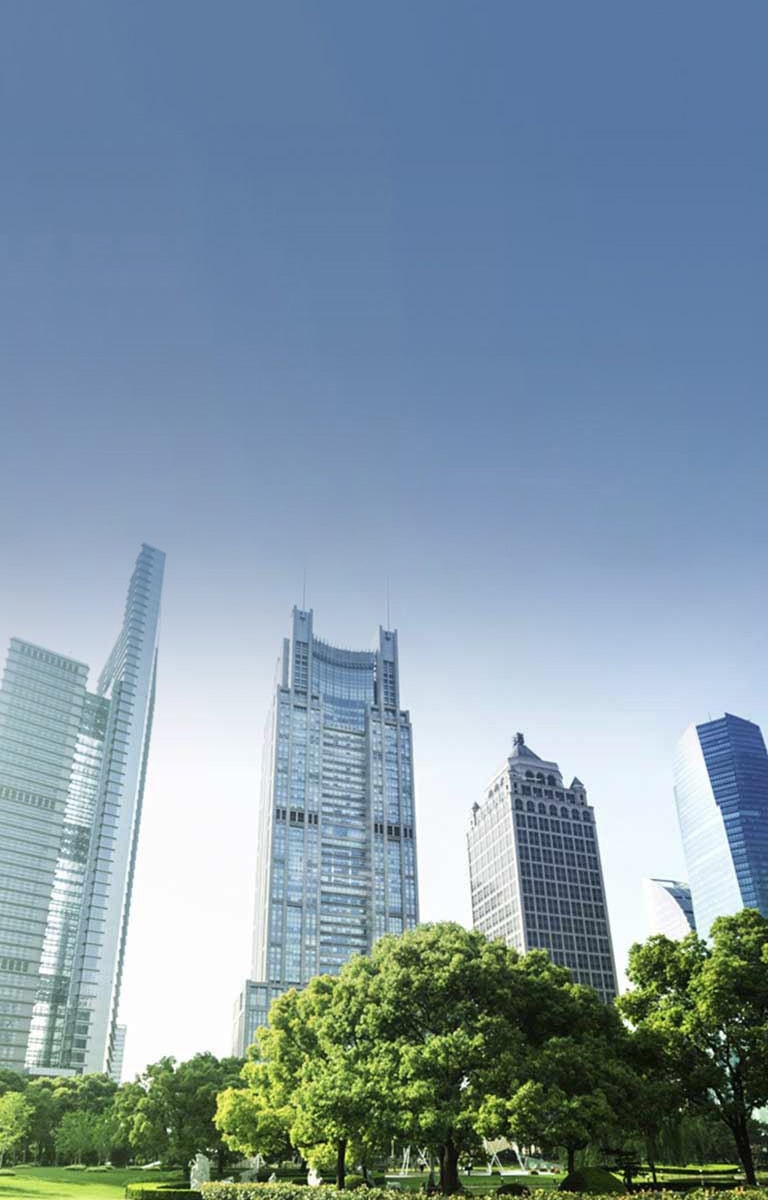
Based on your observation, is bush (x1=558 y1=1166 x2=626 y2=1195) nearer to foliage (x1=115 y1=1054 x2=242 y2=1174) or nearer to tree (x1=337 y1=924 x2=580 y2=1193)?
tree (x1=337 y1=924 x2=580 y2=1193)

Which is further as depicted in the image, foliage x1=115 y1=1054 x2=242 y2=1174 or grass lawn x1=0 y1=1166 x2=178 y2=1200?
foliage x1=115 y1=1054 x2=242 y2=1174

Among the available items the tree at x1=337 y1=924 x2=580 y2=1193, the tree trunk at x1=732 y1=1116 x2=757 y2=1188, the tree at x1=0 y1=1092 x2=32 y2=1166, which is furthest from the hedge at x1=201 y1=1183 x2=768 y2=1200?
the tree at x1=0 y1=1092 x2=32 y2=1166

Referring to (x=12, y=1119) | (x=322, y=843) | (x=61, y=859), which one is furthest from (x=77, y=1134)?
(x=61, y=859)

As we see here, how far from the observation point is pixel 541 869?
17025cm

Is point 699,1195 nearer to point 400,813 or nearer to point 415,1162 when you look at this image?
point 415,1162

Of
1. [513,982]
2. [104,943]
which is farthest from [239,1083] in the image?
[104,943]

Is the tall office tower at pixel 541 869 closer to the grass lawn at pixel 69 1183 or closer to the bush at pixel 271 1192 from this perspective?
the grass lawn at pixel 69 1183

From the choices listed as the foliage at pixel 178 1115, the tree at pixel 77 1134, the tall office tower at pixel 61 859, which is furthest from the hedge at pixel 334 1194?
the tall office tower at pixel 61 859

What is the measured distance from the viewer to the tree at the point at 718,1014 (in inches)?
1626

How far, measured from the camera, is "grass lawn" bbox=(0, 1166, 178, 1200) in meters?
53.0

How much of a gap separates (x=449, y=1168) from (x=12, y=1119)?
57964 millimetres

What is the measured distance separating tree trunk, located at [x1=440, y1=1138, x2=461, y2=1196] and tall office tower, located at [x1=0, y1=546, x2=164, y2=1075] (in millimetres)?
136418

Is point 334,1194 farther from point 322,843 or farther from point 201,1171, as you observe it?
point 322,843

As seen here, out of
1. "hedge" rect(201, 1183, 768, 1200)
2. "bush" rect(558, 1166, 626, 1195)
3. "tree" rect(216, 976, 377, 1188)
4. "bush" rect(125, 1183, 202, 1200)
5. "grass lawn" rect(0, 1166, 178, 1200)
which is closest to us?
"hedge" rect(201, 1183, 768, 1200)
